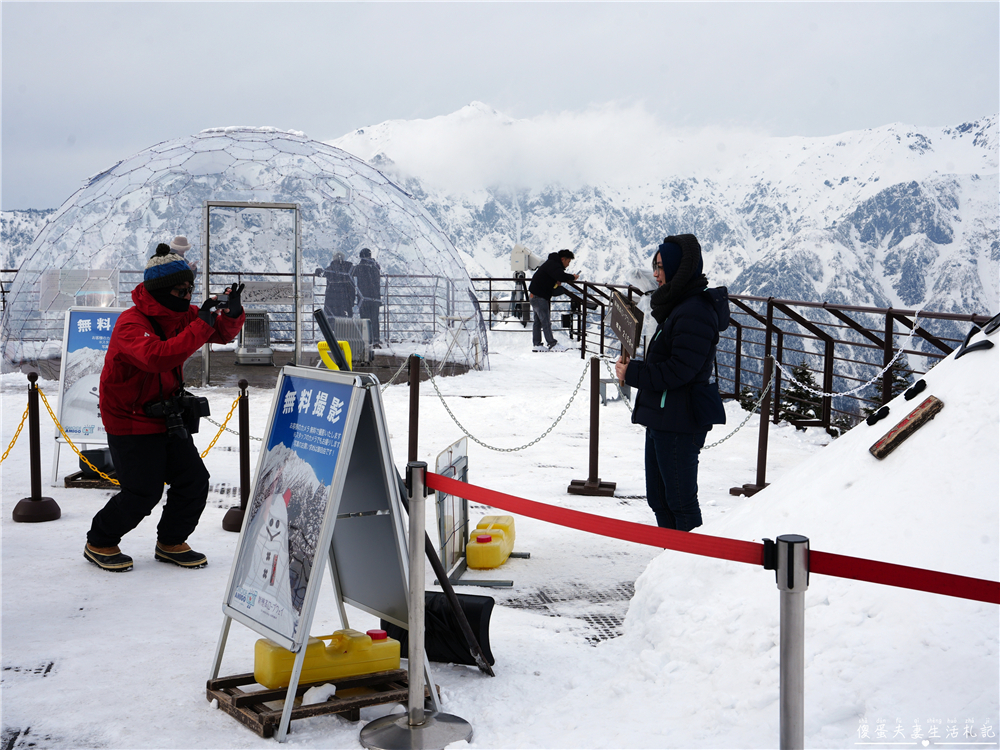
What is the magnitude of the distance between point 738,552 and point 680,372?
1924mm

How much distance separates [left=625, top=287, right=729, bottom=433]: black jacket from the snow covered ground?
21.5 inches

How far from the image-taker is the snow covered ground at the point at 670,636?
2598mm

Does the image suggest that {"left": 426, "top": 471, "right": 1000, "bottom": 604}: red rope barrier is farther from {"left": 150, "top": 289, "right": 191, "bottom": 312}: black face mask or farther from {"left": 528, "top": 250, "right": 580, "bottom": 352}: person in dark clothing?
{"left": 528, "top": 250, "right": 580, "bottom": 352}: person in dark clothing

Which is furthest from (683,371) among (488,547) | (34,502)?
(34,502)

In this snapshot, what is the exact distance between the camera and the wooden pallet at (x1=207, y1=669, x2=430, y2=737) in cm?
281

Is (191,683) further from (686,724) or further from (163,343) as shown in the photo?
(686,724)

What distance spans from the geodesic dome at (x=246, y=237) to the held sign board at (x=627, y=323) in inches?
335

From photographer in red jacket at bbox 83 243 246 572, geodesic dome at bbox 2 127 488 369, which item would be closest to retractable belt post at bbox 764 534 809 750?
photographer in red jacket at bbox 83 243 246 572

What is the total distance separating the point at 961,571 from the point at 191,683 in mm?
2846

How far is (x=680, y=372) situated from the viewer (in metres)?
3.96

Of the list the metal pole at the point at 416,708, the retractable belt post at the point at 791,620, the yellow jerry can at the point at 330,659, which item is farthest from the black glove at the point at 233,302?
the retractable belt post at the point at 791,620

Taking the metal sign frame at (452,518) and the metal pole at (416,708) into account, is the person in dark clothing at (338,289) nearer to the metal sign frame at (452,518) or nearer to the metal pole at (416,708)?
the metal sign frame at (452,518)

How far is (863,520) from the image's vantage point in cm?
320

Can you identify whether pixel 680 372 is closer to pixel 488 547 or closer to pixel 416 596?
pixel 488 547
